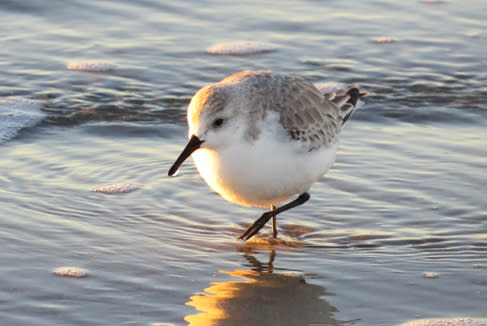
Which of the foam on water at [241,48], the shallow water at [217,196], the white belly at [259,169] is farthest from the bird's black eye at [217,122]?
the foam on water at [241,48]

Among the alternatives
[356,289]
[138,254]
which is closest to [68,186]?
[138,254]

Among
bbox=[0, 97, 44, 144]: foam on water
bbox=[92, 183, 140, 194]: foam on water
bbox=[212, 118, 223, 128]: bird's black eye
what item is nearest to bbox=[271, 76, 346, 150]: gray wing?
bbox=[212, 118, 223, 128]: bird's black eye

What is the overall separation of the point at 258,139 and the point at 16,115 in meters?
3.21

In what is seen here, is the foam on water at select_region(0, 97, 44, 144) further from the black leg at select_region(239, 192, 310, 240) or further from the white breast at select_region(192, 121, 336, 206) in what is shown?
the white breast at select_region(192, 121, 336, 206)

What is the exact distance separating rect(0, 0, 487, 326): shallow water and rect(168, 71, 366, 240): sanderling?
1.43ft

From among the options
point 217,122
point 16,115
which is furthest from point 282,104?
point 16,115

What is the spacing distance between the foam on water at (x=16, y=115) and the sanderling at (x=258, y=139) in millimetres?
2456

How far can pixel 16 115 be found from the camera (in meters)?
7.08

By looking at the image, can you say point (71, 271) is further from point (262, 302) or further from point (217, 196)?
point (217, 196)

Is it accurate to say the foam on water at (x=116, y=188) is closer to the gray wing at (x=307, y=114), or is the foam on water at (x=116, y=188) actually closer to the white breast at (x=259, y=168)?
the white breast at (x=259, y=168)

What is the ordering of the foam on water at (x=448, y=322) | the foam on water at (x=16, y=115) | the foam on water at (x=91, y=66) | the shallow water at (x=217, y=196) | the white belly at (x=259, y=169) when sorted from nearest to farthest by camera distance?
the foam on water at (x=448, y=322), the shallow water at (x=217, y=196), the white belly at (x=259, y=169), the foam on water at (x=16, y=115), the foam on water at (x=91, y=66)

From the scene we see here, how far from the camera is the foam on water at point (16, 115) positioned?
678 cm

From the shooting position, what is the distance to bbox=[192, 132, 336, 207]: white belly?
Result: 4.48m

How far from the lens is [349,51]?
8820mm
